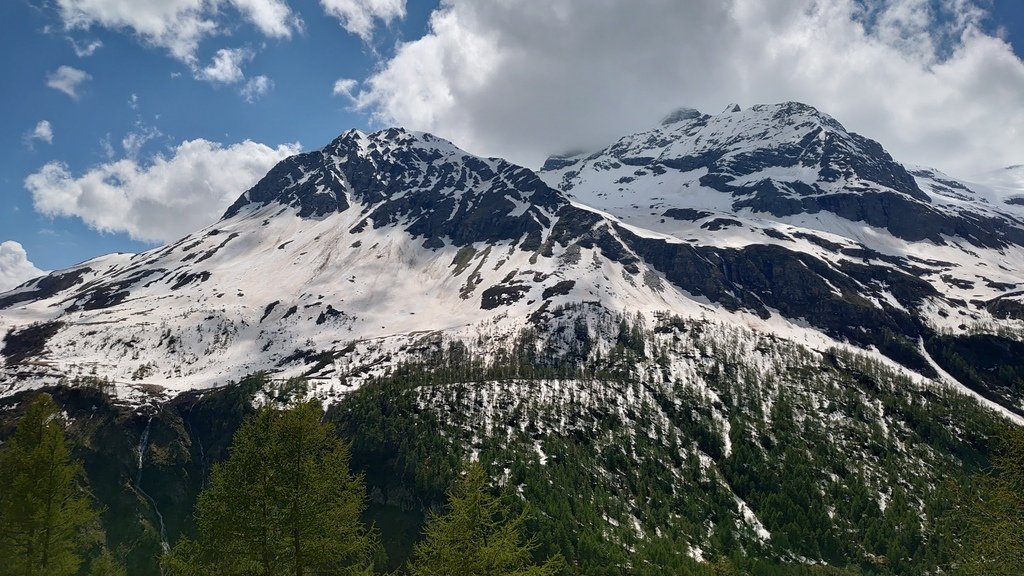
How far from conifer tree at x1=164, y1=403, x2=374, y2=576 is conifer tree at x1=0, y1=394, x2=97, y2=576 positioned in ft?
29.9

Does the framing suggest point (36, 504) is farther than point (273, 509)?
Yes

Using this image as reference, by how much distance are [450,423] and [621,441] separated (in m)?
47.5

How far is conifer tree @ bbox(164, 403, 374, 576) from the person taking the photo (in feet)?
68.0

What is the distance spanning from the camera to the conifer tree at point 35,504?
2575 centimetres

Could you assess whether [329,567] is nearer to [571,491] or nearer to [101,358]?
[571,491]

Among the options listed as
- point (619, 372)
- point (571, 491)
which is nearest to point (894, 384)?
point (619, 372)

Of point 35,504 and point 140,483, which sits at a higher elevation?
point 35,504

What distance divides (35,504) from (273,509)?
13833 mm

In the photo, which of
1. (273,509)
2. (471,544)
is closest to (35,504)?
(273,509)

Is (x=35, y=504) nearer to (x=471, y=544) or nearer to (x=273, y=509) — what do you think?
(x=273, y=509)

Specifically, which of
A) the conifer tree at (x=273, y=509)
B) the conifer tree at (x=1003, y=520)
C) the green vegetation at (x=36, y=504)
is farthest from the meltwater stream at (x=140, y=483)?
the conifer tree at (x=1003, y=520)

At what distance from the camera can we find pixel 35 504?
2595cm

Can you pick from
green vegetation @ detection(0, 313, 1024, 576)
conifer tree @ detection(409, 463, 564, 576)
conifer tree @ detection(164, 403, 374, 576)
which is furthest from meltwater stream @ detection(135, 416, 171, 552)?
conifer tree @ detection(409, 463, 564, 576)

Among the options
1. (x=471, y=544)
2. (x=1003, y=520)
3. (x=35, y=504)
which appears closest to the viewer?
(x=471, y=544)
